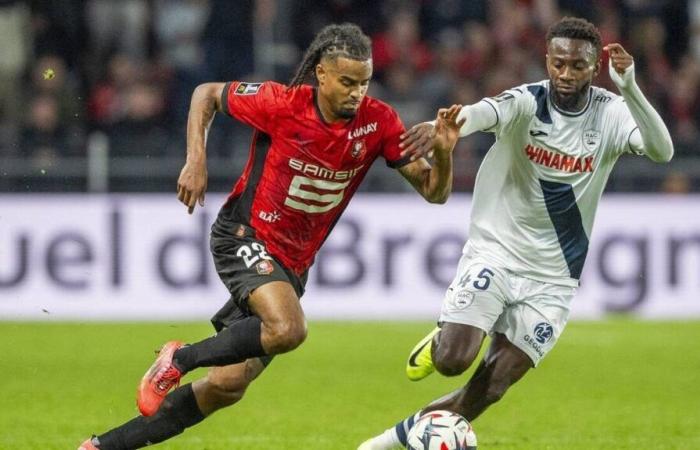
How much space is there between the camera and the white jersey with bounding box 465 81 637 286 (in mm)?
7211

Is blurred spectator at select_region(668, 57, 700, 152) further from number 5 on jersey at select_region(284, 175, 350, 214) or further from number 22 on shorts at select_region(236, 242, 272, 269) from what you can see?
number 22 on shorts at select_region(236, 242, 272, 269)

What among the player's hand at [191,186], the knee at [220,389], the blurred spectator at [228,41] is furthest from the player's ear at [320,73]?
the blurred spectator at [228,41]

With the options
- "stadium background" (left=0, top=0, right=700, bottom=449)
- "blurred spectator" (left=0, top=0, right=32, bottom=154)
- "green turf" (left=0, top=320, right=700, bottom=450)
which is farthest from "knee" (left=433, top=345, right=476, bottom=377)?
"blurred spectator" (left=0, top=0, right=32, bottom=154)

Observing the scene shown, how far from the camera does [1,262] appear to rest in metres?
13.8

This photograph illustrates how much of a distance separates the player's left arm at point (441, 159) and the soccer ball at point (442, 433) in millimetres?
1054

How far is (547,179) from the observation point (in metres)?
7.24

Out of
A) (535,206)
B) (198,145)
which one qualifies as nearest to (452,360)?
(535,206)

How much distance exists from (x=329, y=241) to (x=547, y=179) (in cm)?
693

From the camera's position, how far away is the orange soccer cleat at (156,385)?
6.59 m

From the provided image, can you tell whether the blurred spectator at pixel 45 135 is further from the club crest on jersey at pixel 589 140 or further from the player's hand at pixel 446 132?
the player's hand at pixel 446 132

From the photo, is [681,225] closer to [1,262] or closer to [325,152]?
[1,262]

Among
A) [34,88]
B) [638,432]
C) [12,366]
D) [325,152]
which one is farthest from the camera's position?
[34,88]

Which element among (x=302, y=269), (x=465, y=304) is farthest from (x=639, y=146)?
(x=302, y=269)

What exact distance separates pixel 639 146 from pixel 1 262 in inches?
327
